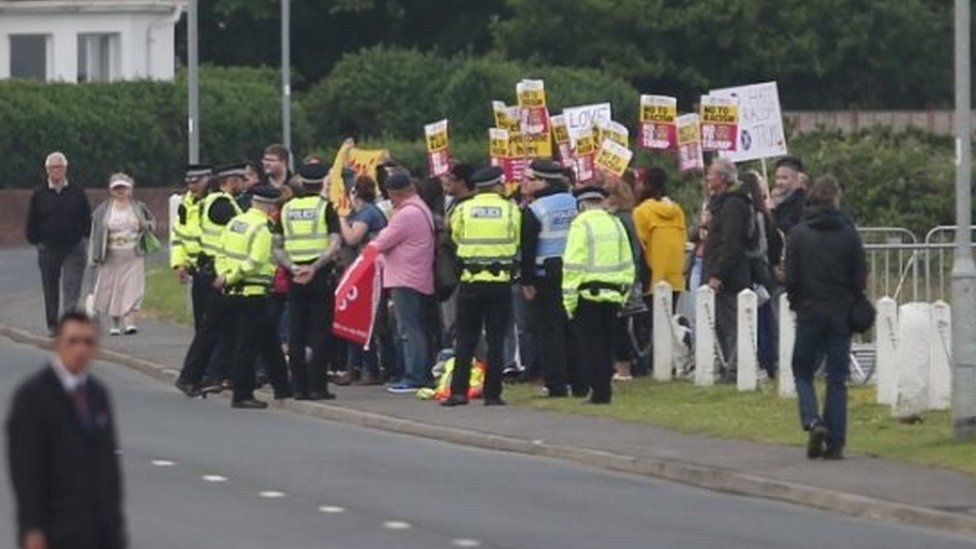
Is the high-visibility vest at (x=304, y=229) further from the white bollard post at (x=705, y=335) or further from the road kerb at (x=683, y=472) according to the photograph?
the white bollard post at (x=705, y=335)

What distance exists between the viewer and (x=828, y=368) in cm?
1848

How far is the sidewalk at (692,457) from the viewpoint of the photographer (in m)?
16.3

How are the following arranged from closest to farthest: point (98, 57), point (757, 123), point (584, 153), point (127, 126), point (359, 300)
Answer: point (359, 300) → point (584, 153) → point (757, 123) → point (127, 126) → point (98, 57)

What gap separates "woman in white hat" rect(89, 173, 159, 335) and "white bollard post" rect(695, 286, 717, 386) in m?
8.62

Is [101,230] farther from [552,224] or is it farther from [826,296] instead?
[826,296]

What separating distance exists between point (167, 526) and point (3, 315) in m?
19.2

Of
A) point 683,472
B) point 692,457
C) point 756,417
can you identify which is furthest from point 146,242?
point 683,472

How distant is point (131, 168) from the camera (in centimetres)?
5556

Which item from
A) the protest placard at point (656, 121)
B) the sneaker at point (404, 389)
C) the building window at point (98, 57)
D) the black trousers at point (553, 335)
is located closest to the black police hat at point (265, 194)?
the sneaker at point (404, 389)

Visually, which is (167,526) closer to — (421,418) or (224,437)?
(224,437)

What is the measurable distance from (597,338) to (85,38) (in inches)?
1728

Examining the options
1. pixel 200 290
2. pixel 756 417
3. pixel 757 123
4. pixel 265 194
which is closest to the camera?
pixel 756 417

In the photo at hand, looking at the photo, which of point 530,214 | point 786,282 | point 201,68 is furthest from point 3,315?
point 201,68

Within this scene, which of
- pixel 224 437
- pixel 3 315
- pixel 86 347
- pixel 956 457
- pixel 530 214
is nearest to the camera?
pixel 86 347
